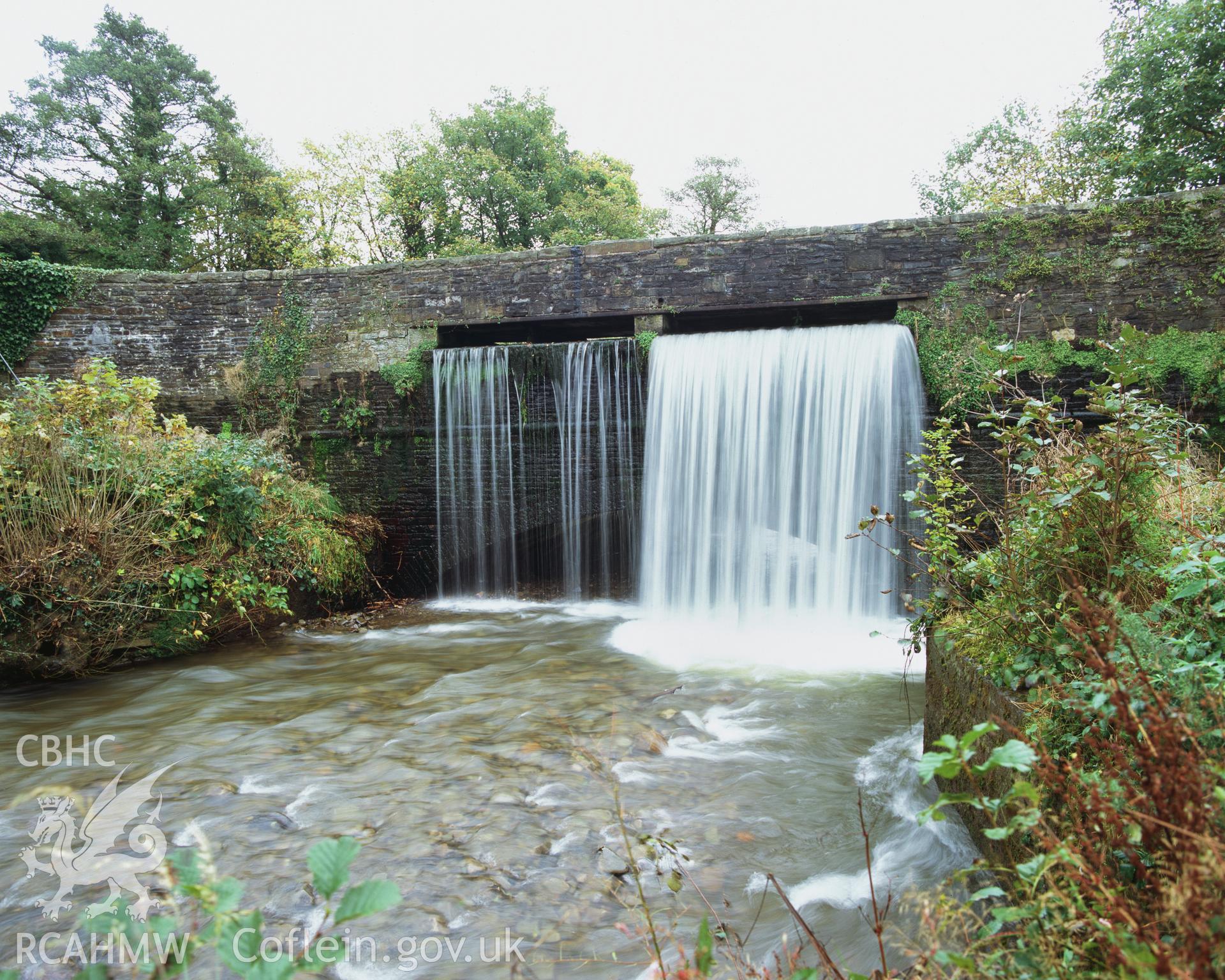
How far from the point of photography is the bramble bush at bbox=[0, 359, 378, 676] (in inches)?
227

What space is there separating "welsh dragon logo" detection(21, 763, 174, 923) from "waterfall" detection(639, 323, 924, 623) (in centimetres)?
591

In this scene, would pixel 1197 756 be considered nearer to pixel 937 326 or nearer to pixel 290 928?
pixel 290 928

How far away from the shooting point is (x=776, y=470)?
848 centimetres

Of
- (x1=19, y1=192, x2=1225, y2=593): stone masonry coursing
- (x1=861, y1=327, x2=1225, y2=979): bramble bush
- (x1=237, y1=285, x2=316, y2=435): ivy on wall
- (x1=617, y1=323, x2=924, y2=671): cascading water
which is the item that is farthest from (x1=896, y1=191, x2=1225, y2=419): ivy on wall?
(x1=237, y1=285, x2=316, y2=435): ivy on wall

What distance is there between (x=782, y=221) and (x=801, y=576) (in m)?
29.5

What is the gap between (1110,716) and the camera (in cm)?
198

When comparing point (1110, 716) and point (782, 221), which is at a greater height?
point (782, 221)

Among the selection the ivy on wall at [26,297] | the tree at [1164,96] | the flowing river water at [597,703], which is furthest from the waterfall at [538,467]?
the tree at [1164,96]

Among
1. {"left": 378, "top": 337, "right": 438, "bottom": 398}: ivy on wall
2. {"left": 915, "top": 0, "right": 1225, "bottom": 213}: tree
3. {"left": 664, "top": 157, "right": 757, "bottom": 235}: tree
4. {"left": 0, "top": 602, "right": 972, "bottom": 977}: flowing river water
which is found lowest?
{"left": 0, "top": 602, "right": 972, "bottom": 977}: flowing river water

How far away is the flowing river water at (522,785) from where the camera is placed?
2.91 m

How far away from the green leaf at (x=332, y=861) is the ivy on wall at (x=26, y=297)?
11.8 m

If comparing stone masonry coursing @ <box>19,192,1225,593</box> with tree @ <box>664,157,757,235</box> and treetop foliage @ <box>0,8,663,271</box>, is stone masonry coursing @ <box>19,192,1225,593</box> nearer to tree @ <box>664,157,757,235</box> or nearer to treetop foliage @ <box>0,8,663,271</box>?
treetop foliage @ <box>0,8,663,271</box>

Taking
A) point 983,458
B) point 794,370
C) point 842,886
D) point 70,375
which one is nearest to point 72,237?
point 70,375

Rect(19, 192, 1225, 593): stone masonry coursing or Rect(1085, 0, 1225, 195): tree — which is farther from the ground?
Rect(1085, 0, 1225, 195): tree
